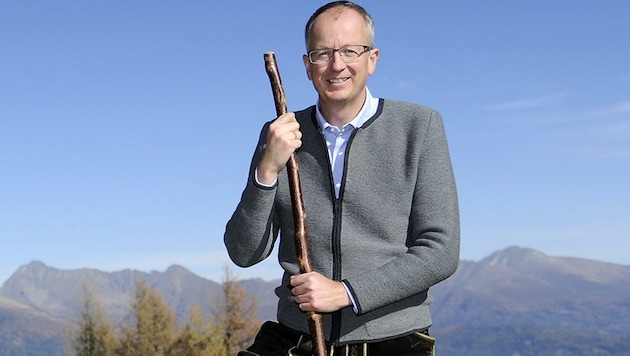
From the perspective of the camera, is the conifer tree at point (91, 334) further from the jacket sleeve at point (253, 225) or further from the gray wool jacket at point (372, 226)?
the gray wool jacket at point (372, 226)

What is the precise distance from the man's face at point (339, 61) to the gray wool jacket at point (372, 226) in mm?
274

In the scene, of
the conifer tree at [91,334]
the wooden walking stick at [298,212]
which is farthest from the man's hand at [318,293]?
the conifer tree at [91,334]

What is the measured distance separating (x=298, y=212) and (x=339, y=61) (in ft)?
2.66

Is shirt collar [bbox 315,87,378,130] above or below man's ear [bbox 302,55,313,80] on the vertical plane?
below

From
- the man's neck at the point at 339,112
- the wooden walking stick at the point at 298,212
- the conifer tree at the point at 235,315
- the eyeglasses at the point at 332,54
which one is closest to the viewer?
the wooden walking stick at the point at 298,212

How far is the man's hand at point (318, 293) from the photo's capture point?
14.0 ft

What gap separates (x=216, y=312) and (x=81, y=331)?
1268 centimetres

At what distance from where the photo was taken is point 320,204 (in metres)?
4.67

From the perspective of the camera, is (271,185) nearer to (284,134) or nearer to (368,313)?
(284,134)

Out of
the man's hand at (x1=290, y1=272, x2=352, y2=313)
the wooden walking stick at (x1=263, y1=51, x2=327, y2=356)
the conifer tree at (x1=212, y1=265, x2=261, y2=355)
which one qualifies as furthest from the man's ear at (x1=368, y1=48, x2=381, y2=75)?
the conifer tree at (x1=212, y1=265, x2=261, y2=355)

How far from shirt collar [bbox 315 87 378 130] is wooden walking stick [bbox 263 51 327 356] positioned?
0.22m

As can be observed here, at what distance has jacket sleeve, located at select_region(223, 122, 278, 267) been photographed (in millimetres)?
4543

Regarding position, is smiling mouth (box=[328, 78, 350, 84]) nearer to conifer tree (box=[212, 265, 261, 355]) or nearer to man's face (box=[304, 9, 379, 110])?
man's face (box=[304, 9, 379, 110])

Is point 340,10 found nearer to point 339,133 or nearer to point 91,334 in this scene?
point 339,133
